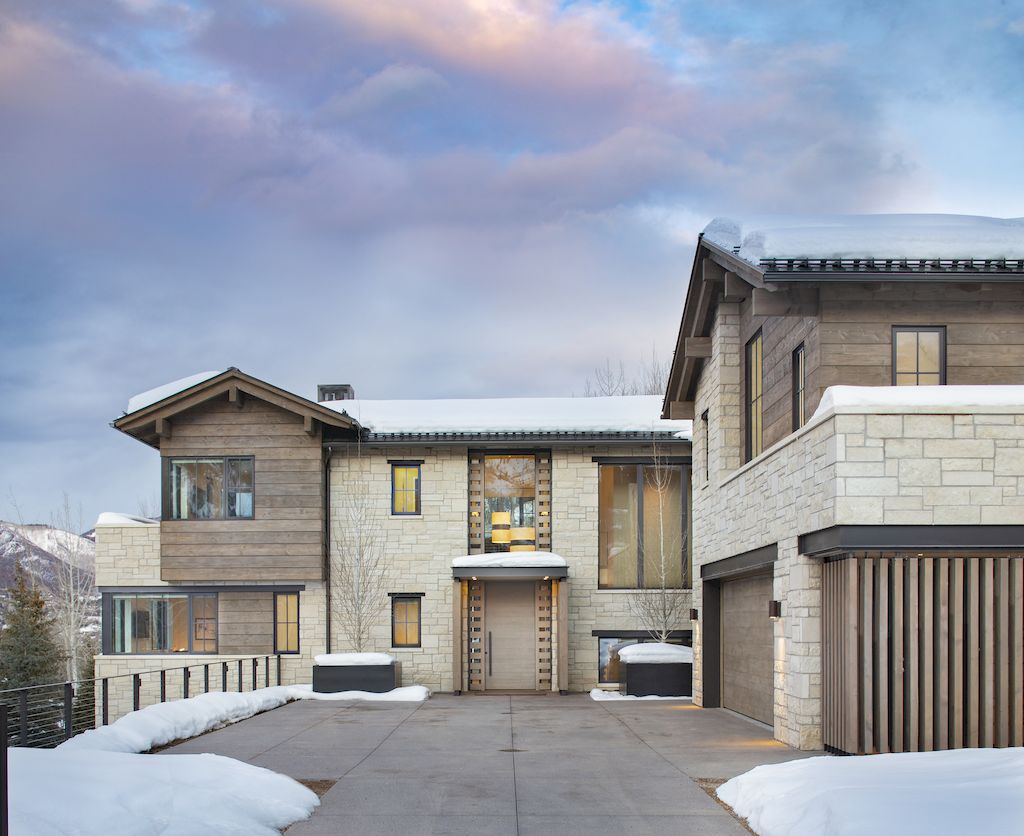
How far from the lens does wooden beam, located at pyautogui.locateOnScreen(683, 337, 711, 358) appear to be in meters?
17.3

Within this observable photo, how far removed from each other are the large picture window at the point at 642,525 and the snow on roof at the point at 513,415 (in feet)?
3.54

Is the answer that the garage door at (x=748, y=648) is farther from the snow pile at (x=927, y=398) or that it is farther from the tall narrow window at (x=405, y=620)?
the tall narrow window at (x=405, y=620)

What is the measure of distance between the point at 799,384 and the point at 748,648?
446cm

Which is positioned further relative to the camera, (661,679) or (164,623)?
(164,623)

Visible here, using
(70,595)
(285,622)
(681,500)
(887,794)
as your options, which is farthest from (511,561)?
(70,595)

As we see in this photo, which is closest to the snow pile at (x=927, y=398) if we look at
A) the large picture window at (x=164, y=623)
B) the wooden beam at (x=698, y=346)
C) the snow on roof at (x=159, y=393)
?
the wooden beam at (x=698, y=346)

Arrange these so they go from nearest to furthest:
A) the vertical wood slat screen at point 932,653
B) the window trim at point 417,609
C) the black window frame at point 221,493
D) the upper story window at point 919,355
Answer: the vertical wood slat screen at point 932,653, the upper story window at point 919,355, the black window frame at point 221,493, the window trim at point 417,609

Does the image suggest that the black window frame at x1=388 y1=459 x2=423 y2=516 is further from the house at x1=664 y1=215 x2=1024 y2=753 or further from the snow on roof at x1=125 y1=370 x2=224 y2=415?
the house at x1=664 y1=215 x2=1024 y2=753

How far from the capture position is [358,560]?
21984mm

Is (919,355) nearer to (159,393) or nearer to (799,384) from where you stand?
(799,384)

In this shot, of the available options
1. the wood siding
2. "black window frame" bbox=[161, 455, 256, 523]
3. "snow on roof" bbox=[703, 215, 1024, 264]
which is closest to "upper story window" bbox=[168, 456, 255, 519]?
"black window frame" bbox=[161, 455, 256, 523]

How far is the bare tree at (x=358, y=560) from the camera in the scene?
21.8 meters

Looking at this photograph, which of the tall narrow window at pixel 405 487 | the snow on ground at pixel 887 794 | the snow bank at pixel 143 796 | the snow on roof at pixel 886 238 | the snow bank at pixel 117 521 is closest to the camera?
the snow bank at pixel 143 796

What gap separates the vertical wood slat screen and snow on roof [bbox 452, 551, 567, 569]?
10608 mm
